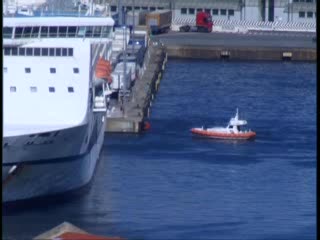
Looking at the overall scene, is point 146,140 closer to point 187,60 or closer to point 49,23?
point 49,23

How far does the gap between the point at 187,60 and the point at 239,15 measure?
4.12m

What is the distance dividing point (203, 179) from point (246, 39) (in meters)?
11.5

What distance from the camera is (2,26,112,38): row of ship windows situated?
33.6 feet

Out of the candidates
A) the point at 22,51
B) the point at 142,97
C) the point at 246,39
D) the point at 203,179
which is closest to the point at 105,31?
the point at 22,51

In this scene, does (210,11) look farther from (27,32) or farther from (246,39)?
(27,32)

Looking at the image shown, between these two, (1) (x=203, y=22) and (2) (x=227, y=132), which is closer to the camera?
(2) (x=227, y=132)

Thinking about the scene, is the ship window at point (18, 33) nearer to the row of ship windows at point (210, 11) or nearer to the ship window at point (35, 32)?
the ship window at point (35, 32)

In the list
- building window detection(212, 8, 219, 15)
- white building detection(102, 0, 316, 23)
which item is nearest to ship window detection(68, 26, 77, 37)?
white building detection(102, 0, 316, 23)

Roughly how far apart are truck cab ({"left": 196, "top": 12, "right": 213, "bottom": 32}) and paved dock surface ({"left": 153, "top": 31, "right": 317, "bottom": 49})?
17cm

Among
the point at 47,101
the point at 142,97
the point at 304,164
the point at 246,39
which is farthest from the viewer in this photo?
the point at 246,39

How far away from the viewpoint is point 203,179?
10.9 metres

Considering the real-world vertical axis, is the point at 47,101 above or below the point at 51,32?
below

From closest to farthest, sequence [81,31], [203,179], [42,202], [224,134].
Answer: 1. [42,202]
2. [81,31]
3. [203,179]
4. [224,134]

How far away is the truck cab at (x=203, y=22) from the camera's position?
23.5m
